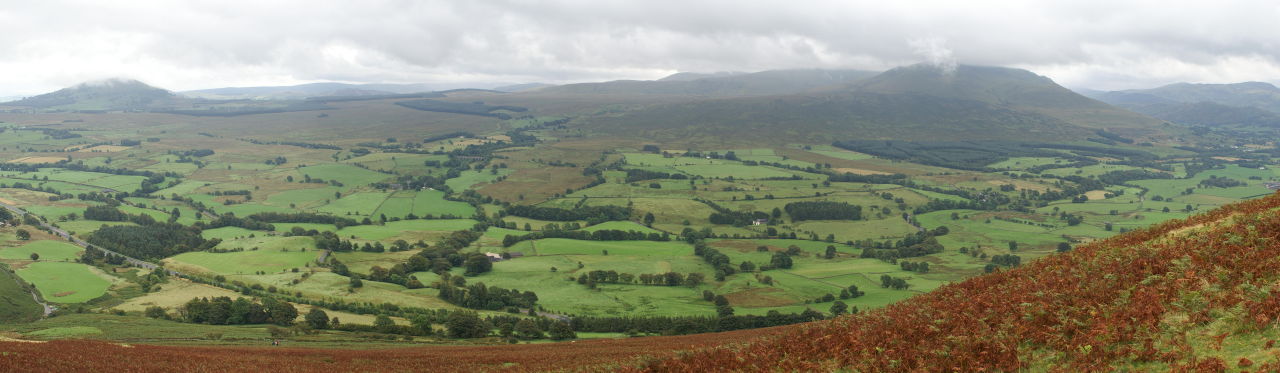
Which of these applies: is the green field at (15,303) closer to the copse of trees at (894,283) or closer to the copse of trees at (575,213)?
the copse of trees at (575,213)

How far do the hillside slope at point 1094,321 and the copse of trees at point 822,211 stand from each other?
13115cm

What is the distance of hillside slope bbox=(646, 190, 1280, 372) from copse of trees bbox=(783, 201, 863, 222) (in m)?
131

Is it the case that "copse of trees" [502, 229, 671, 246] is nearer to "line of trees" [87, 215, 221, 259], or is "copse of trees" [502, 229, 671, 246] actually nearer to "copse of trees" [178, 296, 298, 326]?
"copse of trees" [178, 296, 298, 326]

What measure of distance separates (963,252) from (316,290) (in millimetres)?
113567

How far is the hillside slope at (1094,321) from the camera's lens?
→ 14836 mm

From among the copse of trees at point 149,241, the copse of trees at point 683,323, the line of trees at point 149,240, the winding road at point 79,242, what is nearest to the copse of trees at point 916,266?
the copse of trees at point 683,323

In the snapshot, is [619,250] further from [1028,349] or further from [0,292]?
[1028,349]

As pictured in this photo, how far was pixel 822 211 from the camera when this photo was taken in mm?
156750

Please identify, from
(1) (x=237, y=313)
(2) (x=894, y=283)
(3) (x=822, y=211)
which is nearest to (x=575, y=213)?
(3) (x=822, y=211)

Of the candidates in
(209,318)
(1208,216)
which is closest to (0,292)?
(209,318)

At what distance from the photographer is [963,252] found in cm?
11831

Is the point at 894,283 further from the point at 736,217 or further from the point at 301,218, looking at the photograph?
the point at 301,218

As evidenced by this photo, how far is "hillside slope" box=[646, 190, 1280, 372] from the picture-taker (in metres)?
14.8

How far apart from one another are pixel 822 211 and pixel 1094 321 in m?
144
